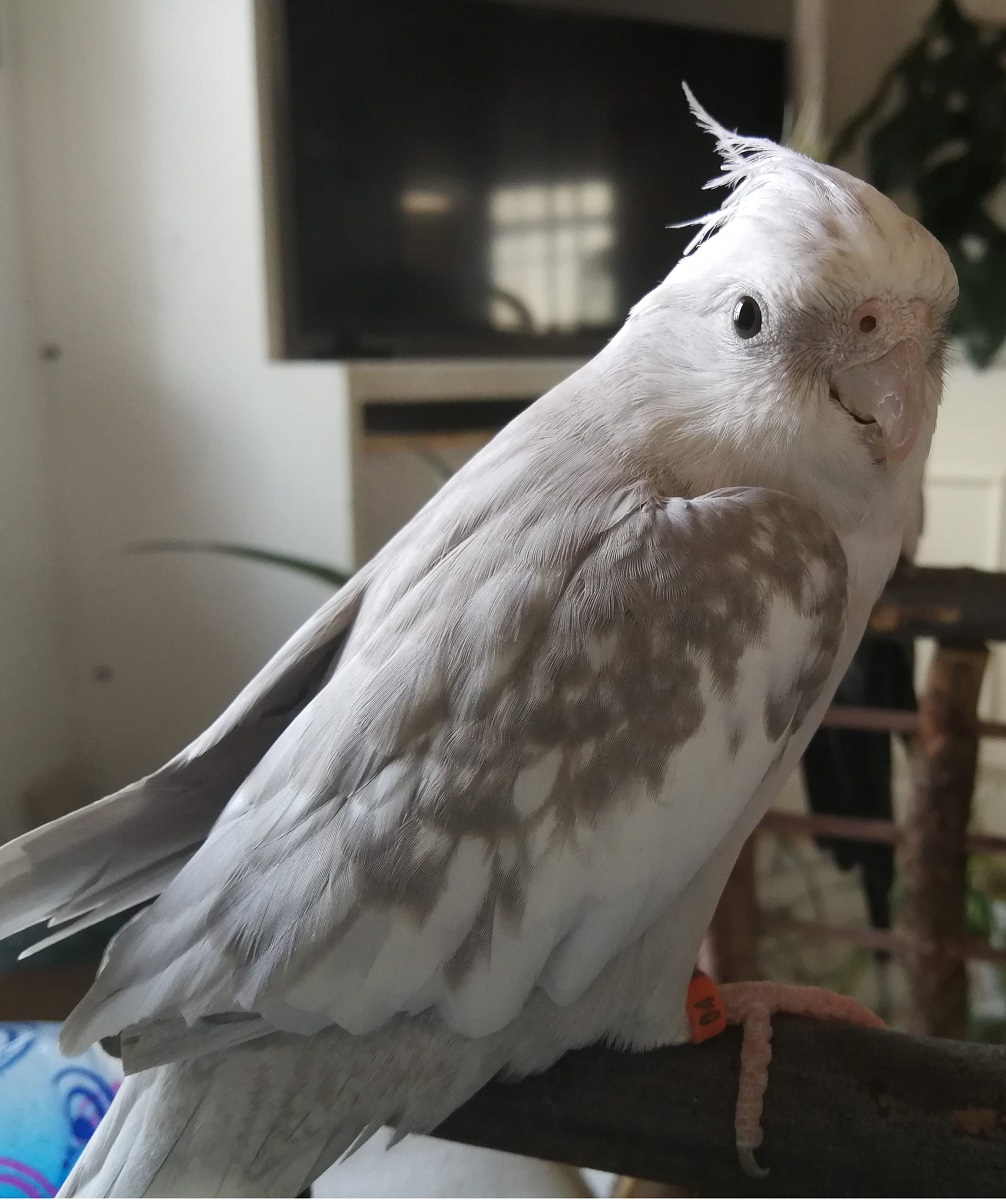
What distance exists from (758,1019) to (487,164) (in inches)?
64.1

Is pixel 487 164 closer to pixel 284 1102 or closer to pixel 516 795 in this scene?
pixel 516 795

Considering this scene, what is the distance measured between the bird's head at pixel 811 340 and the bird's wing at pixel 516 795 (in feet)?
0.21

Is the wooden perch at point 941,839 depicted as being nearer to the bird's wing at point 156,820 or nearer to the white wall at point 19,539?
the bird's wing at point 156,820

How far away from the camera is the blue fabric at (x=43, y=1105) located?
0.98m

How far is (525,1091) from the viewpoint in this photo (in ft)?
2.21

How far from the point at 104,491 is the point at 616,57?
1342 mm

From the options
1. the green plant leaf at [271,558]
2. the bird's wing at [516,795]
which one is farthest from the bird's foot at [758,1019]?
the green plant leaf at [271,558]

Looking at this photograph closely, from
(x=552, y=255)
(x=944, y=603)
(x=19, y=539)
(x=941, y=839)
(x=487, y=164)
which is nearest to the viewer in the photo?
(x=944, y=603)

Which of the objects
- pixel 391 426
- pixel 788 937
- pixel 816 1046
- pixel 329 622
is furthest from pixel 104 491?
pixel 788 937

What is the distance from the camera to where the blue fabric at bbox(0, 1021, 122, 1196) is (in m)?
0.98

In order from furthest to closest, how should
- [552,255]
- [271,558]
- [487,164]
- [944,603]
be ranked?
[552,255] → [487,164] → [271,558] → [944,603]

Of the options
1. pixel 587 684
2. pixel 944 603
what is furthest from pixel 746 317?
pixel 944 603

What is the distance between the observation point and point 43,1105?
1.04 meters

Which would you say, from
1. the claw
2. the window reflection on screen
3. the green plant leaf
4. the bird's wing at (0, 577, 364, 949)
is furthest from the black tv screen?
the claw
